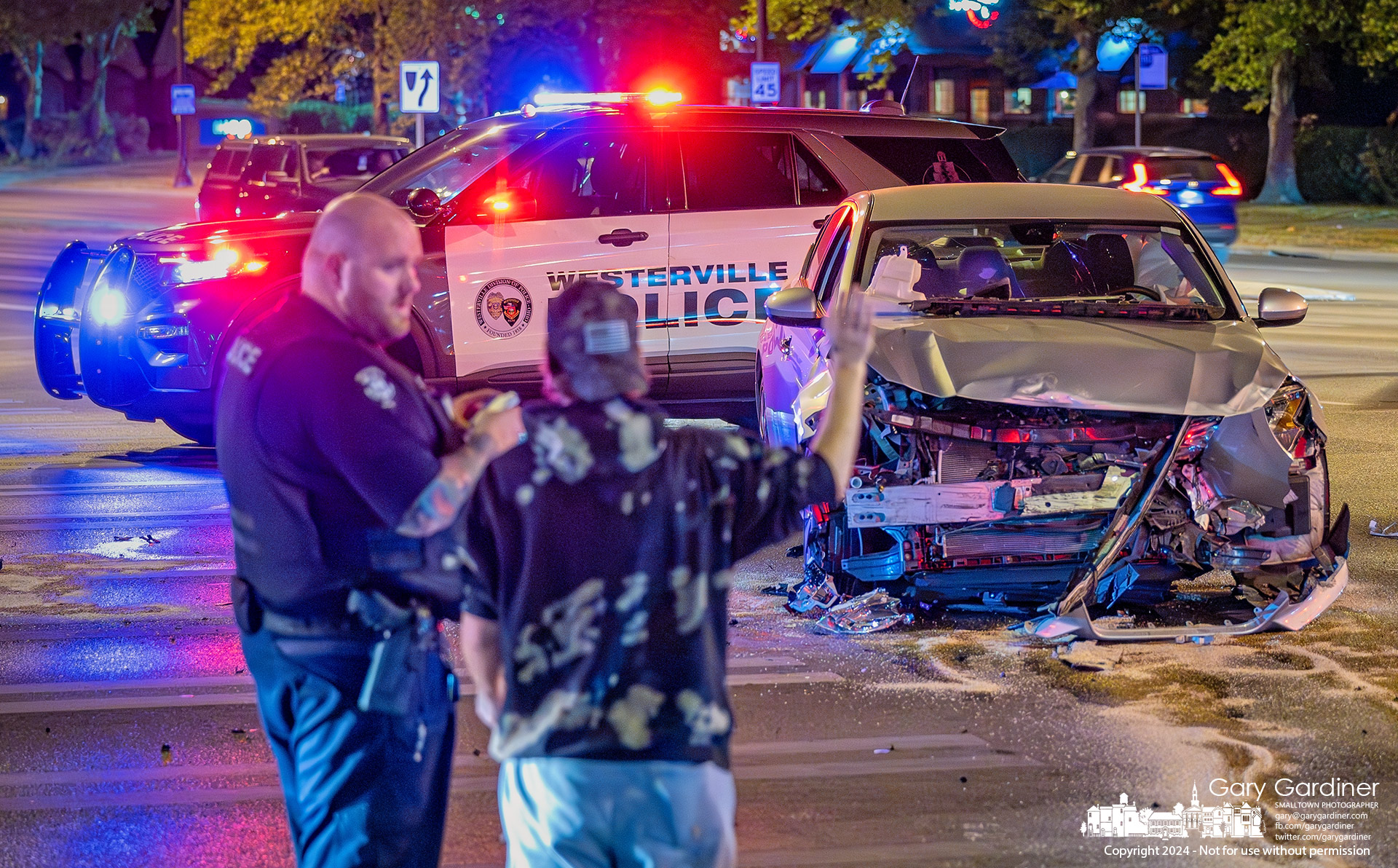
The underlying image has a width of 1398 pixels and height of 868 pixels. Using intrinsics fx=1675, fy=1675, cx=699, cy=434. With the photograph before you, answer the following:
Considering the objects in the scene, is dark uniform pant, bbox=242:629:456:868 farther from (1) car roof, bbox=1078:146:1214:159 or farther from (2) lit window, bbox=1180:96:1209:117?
(2) lit window, bbox=1180:96:1209:117

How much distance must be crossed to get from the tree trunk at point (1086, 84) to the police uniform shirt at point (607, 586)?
40.8 m

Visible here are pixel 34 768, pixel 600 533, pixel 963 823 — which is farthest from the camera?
pixel 34 768

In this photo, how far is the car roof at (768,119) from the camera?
34.1ft

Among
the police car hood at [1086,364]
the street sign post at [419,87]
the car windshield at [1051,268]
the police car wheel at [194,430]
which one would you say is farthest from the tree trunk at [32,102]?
the police car hood at [1086,364]

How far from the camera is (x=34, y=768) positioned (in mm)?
5117

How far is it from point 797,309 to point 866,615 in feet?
4.42

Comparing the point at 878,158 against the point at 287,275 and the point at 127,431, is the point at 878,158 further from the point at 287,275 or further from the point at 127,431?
the point at 127,431

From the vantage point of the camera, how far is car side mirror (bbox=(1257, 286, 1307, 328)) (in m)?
7.33

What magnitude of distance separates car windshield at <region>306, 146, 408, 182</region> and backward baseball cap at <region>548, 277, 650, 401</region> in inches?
788

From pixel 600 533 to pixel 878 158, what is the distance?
834 cm

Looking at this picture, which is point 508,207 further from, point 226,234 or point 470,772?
point 470,772

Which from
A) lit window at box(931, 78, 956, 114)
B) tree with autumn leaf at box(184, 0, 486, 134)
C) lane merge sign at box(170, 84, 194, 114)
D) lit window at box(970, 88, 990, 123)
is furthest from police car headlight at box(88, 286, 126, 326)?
lit window at box(970, 88, 990, 123)

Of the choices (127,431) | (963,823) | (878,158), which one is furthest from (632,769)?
(127,431)

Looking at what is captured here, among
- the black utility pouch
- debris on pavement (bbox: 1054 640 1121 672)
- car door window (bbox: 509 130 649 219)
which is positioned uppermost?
car door window (bbox: 509 130 649 219)
